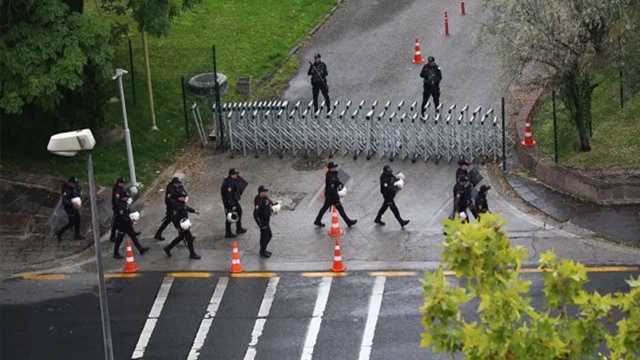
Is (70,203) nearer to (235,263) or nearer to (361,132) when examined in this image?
(235,263)

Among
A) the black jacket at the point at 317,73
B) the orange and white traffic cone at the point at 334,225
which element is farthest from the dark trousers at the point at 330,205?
the black jacket at the point at 317,73

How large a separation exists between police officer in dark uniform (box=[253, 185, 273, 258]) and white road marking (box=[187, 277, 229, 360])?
1096 mm

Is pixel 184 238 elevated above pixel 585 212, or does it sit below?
above

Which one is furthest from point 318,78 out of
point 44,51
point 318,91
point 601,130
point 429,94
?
point 44,51

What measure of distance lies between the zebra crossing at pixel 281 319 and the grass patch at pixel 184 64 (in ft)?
17.2

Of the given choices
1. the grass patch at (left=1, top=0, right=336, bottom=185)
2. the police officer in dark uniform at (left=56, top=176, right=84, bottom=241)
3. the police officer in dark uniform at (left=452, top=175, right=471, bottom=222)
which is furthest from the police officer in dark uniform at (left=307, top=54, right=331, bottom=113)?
the police officer in dark uniform at (left=56, top=176, right=84, bottom=241)

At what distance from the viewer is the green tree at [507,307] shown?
12.6 meters

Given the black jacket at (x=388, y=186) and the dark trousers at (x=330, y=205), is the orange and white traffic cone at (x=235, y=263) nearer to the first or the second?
the dark trousers at (x=330, y=205)

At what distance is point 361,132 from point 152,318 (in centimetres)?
753

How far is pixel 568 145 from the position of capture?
27.2m

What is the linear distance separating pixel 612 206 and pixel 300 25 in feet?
40.8

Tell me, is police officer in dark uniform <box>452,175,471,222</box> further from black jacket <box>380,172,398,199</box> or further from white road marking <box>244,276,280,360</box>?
white road marking <box>244,276,280,360</box>

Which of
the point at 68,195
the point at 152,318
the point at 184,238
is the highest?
the point at 68,195

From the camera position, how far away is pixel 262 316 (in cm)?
2094
